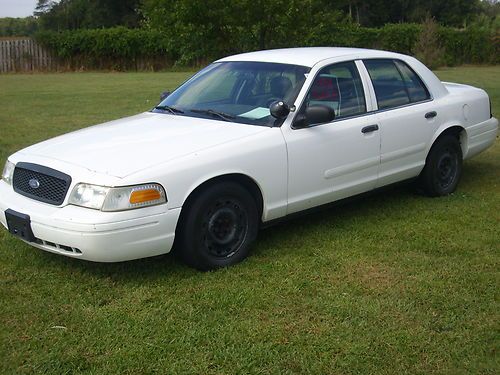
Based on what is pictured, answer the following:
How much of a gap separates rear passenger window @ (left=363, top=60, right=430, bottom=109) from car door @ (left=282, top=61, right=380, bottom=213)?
8.6 inches

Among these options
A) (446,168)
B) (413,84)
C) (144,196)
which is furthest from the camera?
(446,168)

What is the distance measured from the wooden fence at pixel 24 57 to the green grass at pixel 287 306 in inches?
1151

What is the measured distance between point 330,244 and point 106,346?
2.20 m

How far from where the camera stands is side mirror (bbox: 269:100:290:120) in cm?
482

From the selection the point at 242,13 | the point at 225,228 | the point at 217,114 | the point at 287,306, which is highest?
the point at 242,13

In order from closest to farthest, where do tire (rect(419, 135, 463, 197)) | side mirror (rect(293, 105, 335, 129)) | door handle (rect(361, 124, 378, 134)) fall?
side mirror (rect(293, 105, 335, 129)), door handle (rect(361, 124, 378, 134)), tire (rect(419, 135, 463, 197))

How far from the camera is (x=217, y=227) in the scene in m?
4.57

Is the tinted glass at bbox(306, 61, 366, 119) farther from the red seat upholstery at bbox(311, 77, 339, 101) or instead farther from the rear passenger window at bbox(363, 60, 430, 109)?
the rear passenger window at bbox(363, 60, 430, 109)

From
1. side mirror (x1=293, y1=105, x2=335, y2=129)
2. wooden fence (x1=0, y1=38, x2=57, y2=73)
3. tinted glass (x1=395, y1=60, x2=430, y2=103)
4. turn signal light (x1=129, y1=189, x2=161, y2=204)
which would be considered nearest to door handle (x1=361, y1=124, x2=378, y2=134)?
side mirror (x1=293, y1=105, x2=335, y2=129)

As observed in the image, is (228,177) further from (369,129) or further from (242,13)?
(242,13)

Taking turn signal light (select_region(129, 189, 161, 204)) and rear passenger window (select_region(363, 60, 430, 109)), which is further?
rear passenger window (select_region(363, 60, 430, 109))

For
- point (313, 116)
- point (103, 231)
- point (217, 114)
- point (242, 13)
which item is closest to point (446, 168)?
point (313, 116)

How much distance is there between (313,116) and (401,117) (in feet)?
3.92

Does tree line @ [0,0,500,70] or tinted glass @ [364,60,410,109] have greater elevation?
tree line @ [0,0,500,70]
